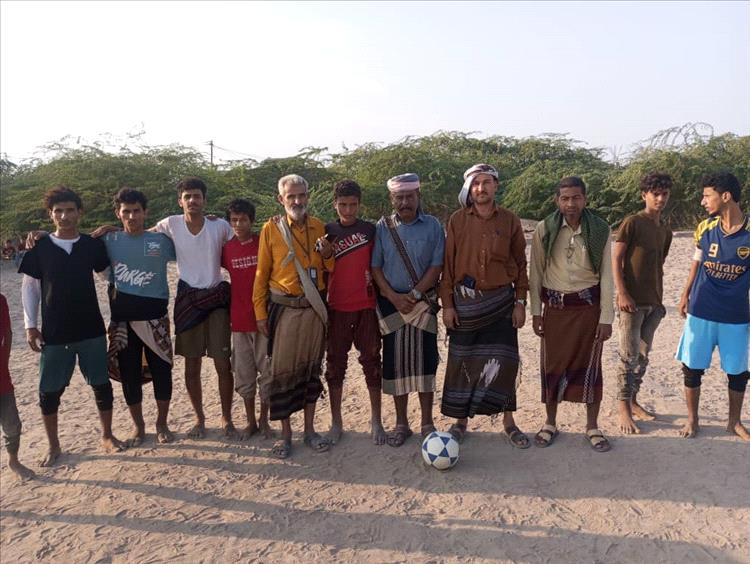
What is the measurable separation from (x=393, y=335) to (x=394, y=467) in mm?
965

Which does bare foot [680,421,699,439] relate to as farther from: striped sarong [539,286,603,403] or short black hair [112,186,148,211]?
short black hair [112,186,148,211]

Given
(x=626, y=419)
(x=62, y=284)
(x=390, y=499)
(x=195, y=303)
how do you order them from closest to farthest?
1. (x=390, y=499)
2. (x=62, y=284)
3. (x=195, y=303)
4. (x=626, y=419)

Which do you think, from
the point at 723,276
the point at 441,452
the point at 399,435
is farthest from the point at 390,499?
the point at 723,276

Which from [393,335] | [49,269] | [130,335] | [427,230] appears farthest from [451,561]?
[49,269]

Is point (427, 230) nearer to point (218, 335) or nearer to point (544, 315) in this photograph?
point (544, 315)

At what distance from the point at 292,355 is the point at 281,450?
0.74 meters

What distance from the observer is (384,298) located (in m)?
4.35

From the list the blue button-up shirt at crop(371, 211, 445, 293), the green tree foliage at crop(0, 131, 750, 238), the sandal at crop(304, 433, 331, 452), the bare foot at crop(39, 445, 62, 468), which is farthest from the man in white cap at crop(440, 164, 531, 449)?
the green tree foliage at crop(0, 131, 750, 238)

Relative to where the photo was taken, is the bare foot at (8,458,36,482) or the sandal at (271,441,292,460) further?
the sandal at (271,441,292,460)

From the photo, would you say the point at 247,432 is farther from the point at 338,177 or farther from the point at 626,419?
the point at 338,177

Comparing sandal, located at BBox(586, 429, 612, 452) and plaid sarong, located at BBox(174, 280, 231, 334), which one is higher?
plaid sarong, located at BBox(174, 280, 231, 334)

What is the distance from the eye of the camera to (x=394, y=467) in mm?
4160

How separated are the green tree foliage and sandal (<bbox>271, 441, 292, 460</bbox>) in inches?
381

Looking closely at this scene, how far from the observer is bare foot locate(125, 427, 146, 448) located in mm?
4593
